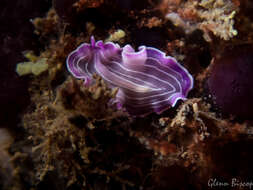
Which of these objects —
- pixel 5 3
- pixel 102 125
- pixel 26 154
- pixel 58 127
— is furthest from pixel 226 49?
pixel 5 3

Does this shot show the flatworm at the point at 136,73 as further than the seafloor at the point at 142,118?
Yes

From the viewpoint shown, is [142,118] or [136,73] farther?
[142,118]

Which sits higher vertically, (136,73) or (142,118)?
(136,73)

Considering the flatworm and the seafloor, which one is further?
the flatworm
